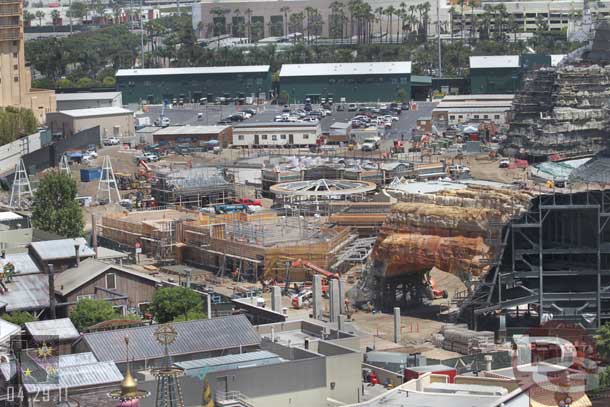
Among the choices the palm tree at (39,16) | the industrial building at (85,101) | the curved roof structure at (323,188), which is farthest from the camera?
the palm tree at (39,16)

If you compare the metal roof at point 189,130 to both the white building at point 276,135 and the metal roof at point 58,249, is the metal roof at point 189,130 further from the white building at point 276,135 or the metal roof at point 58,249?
the metal roof at point 58,249

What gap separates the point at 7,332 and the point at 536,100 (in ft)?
138

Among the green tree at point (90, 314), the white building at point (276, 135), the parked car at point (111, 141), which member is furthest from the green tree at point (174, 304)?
the parked car at point (111, 141)

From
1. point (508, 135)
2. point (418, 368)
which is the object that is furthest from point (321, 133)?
point (418, 368)

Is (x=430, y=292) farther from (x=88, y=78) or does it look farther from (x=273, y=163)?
(x=88, y=78)

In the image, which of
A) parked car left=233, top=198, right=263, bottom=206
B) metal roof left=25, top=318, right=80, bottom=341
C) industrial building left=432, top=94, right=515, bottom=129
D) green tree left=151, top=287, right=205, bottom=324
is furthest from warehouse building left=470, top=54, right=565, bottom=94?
metal roof left=25, top=318, right=80, bottom=341

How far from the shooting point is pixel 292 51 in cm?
10100

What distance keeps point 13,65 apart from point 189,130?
922 cm

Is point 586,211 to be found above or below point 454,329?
above

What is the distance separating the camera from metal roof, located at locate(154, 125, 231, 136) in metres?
71.6

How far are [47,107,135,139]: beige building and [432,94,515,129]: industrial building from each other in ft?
44.8

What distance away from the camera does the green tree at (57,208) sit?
150ft

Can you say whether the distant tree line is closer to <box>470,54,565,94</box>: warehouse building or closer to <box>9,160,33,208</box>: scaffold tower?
<box>9,160,33,208</box>: scaffold tower

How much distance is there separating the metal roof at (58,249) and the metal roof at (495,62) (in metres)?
50.9
